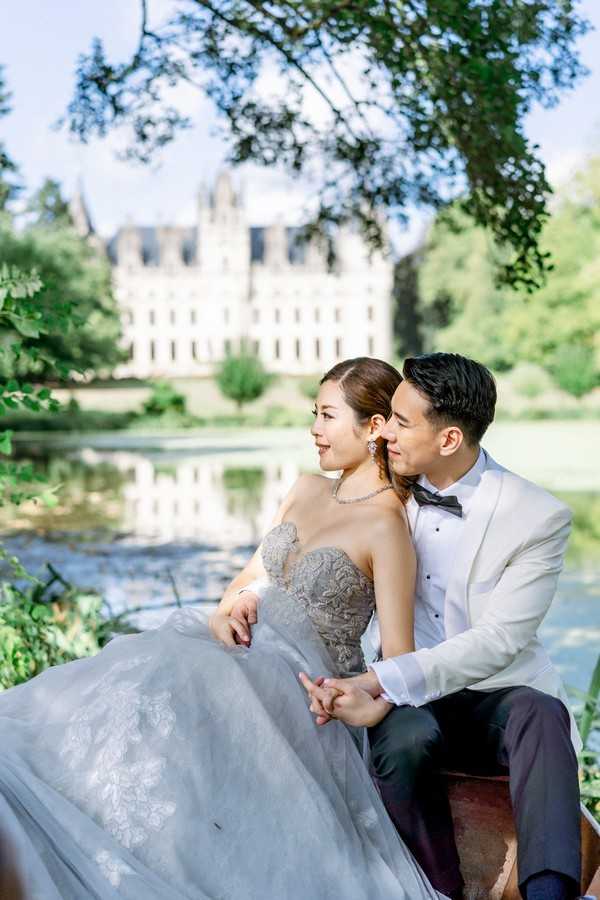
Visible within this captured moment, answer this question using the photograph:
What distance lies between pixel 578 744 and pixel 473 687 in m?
0.28

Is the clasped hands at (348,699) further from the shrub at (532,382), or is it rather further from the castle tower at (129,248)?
the castle tower at (129,248)

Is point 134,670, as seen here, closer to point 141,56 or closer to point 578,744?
point 578,744

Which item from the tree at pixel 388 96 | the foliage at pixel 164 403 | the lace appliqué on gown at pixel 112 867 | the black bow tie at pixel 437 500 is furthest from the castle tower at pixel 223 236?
the lace appliqué on gown at pixel 112 867

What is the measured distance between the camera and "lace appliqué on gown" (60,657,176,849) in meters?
2.30

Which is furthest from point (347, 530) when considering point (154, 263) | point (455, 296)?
point (154, 263)

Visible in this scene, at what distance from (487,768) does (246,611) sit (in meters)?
0.68

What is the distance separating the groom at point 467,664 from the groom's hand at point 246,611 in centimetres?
30

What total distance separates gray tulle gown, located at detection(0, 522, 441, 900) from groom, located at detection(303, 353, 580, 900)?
105 mm

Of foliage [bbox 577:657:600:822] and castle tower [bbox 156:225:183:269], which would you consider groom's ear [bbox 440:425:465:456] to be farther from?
castle tower [bbox 156:225:183:269]

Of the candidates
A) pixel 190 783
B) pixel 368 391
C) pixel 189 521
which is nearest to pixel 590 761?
pixel 368 391

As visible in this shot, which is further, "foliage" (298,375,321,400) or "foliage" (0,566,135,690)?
"foliage" (298,375,321,400)

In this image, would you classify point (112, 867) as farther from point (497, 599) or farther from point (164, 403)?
point (164, 403)

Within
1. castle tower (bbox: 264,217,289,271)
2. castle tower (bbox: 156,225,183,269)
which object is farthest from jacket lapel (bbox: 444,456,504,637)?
castle tower (bbox: 156,225,183,269)

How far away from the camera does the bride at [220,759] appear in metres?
2.25
